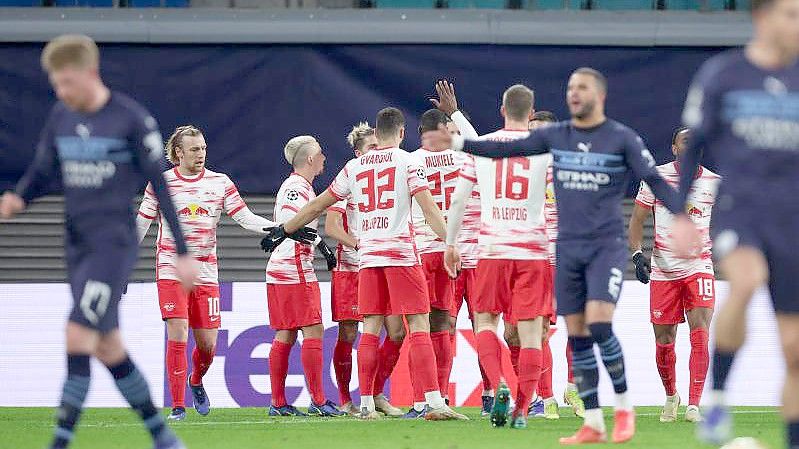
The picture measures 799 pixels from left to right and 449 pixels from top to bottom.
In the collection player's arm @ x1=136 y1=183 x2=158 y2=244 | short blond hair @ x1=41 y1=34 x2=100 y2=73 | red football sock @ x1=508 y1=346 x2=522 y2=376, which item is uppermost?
short blond hair @ x1=41 y1=34 x2=100 y2=73

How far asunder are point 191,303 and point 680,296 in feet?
12.4

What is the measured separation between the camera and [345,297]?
36.8ft

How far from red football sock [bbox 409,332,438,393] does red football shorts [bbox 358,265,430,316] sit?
196 mm

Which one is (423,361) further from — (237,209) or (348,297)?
(237,209)

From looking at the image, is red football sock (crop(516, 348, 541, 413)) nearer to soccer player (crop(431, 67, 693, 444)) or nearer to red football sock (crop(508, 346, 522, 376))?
soccer player (crop(431, 67, 693, 444))

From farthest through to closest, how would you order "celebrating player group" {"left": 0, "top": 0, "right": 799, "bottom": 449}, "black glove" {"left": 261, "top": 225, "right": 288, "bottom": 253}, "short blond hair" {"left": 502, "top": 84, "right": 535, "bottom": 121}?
"black glove" {"left": 261, "top": 225, "right": 288, "bottom": 253}, "short blond hair" {"left": 502, "top": 84, "right": 535, "bottom": 121}, "celebrating player group" {"left": 0, "top": 0, "right": 799, "bottom": 449}

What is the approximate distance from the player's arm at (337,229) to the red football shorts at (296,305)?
0.58 metres

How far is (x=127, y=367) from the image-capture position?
6680 mm

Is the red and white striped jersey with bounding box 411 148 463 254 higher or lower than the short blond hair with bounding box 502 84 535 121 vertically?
lower

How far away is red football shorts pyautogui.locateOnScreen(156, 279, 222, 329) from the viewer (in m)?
10.9

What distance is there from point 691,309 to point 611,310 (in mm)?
2788

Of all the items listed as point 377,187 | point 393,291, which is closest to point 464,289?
point 393,291

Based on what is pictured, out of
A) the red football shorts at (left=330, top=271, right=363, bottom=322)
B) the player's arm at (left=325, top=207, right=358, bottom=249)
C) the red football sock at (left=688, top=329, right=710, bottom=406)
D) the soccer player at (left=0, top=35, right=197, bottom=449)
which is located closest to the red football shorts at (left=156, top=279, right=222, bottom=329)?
the red football shorts at (left=330, top=271, right=363, bottom=322)

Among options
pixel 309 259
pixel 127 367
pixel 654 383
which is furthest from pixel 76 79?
pixel 654 383
